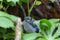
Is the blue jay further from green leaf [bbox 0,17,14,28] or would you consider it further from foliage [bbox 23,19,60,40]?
green leaf [bbox 0,17,14,28]

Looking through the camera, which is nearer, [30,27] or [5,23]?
[5,23]

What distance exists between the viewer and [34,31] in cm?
120

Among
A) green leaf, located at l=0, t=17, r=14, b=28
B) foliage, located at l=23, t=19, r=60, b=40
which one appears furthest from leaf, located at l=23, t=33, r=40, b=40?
green leaf, located at l=0, t=17, r=14, b=28

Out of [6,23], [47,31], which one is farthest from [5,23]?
[47,31]

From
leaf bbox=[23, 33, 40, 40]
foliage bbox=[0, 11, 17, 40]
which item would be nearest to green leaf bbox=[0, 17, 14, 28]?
foliage bbox=[0, 11, 17, 40]

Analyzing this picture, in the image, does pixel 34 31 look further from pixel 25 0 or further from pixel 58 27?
pixel 25 0

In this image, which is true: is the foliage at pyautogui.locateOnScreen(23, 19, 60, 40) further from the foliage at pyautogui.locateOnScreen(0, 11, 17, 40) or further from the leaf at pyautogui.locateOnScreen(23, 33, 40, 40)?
the foliage at pyautogui.locateOnScreen(0, 11, 17, 40)

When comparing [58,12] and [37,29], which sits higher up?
[58,12]

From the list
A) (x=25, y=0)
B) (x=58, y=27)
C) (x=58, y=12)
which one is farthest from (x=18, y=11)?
(x=58, y=27)

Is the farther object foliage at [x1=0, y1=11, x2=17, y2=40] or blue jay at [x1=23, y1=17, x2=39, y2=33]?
blue jay at [x1=23, y1=17, x2=39, y2=33]

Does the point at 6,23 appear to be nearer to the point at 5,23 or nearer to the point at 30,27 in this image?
the point at 5,23

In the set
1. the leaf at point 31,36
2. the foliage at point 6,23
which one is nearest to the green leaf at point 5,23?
the foliage at point 6,23

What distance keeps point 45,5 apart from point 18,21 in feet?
2.24

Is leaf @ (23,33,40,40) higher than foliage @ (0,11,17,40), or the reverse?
foliage @ (0,11,17,40)
